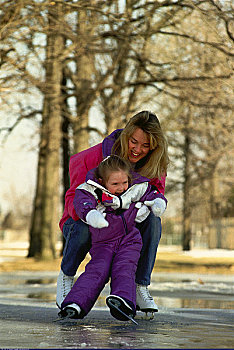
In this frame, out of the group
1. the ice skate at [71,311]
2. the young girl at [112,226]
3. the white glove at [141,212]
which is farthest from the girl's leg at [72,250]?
the ice skate at [71,311]

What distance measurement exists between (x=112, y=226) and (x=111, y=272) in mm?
320

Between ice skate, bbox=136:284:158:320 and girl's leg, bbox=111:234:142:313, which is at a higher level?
girl's leg, bbox=111:234:142:313

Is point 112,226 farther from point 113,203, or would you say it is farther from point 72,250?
point 72,250

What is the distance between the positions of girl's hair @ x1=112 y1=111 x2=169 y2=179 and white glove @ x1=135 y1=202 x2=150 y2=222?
1.46 feet

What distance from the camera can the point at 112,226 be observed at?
5.09 metres

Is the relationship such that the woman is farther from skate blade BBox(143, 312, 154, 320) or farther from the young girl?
the young girl

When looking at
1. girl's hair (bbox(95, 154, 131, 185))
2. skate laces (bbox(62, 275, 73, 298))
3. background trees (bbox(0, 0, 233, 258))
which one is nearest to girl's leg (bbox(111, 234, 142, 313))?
girl's hair (bbox(95, 154, 131, 185))

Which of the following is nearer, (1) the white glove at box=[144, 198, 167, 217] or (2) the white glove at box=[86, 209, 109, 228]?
(2) the white glove at box=[86, 209, 109, 228]

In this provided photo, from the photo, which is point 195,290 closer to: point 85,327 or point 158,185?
point 158,185

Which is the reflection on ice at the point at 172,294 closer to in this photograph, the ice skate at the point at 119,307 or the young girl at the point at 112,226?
the young girl at the point at 112,226

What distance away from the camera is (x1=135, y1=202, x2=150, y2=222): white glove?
17.1ft

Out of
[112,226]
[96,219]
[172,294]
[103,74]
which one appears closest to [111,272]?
[112,226]

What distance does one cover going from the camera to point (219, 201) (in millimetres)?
36156

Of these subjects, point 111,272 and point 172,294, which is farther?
point 172,294
